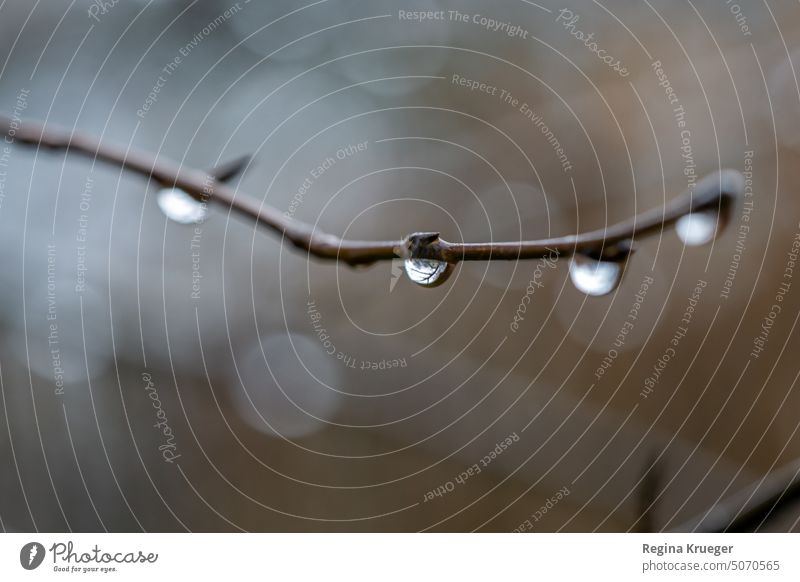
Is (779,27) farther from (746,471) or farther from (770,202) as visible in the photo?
(746,471)

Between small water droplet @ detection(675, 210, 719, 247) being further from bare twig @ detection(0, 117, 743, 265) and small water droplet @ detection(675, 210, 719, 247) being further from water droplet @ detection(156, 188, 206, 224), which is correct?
water droplet @ detection(156, 188, 206, 224)

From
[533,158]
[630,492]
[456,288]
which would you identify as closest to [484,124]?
[533,158]

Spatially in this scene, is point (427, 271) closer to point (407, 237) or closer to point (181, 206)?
point (407, 237)

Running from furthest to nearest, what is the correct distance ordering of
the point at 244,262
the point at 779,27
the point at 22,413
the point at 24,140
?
1. the point at 244,262
2. the point at 22,413
3. the point at 779,27
4. the point at 24,140

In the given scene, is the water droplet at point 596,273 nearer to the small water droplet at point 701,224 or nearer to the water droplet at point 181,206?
the small water droplet at point 701,224

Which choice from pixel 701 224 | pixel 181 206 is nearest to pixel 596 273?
pixel 701 224
